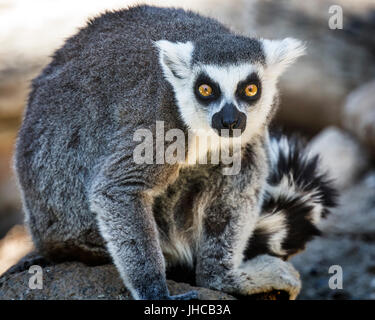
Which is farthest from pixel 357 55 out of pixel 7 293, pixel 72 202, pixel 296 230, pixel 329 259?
pixel 7 293

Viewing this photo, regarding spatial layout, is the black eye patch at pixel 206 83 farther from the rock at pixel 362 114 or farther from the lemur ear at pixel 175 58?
the rock at pixel 362 114

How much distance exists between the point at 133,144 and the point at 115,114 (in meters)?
0.37

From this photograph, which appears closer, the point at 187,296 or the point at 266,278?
the point at 187,296

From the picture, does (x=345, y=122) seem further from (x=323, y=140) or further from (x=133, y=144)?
(x=133, y=144)

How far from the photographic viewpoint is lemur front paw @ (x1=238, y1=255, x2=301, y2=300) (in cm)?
514

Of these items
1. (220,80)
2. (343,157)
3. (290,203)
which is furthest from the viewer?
(343,157)

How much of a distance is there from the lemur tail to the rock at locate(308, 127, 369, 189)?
3066 mm

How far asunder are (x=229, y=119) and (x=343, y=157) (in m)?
5.13

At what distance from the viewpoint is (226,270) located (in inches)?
201

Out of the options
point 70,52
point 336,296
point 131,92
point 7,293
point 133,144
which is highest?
point 70,52

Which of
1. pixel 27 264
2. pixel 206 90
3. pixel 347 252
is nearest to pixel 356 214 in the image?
pixel 347 252

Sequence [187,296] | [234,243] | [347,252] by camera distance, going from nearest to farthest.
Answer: [187,296] → [234,243] → [347,252]

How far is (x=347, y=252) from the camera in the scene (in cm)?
771

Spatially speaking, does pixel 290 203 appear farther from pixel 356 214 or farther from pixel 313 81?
pixel 313 81
